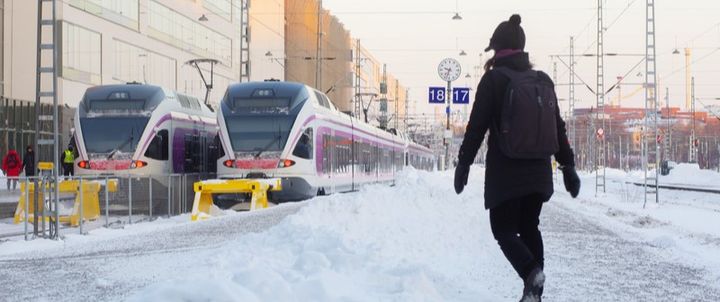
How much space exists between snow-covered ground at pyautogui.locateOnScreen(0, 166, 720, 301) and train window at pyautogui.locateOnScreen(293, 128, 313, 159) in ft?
29.0

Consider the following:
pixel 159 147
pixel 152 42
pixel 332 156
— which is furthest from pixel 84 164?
pixel 152 42

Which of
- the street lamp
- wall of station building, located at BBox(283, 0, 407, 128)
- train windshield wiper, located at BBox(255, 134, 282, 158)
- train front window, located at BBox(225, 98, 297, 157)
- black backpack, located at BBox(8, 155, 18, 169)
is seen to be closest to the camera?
train windshield wiper, located at BBox(255, 134, 282, 158)

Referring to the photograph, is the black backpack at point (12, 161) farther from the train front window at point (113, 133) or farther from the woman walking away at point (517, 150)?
the woman walking away at point (517, 150)

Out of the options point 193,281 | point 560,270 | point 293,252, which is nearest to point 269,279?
point 193,281

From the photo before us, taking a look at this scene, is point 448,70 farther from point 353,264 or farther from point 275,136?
point 353,264

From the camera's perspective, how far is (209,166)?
2947 centimetres

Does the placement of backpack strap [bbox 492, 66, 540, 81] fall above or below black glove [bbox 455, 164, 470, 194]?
above

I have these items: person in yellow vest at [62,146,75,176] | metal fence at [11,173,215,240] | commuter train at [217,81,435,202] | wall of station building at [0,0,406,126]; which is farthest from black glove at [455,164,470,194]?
wall of station building at [0,0,406,126]

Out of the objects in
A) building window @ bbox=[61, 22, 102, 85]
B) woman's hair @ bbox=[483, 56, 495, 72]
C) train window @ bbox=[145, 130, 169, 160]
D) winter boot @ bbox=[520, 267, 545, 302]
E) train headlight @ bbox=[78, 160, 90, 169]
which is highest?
building window @ bbox=[61, 22, 102, 85]

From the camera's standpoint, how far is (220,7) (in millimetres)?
64250

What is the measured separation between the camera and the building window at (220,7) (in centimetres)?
6145

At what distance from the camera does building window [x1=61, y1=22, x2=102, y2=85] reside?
40969 millimetres

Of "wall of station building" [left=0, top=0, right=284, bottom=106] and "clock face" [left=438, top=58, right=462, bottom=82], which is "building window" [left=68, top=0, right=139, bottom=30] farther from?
"clock face" [left=438, top=58, right=462, bottom=82]

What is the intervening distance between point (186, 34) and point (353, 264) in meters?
51.6
